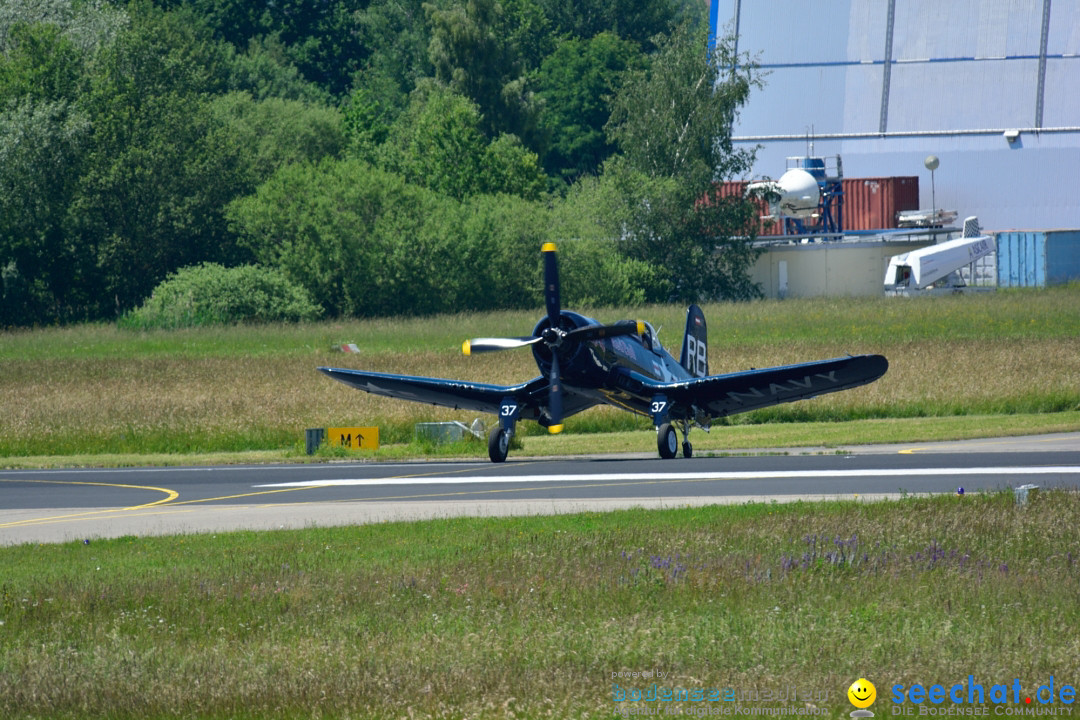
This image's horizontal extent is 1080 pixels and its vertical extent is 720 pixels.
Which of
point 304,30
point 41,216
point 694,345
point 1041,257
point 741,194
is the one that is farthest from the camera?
point 304,30

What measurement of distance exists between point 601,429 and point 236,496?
13940 millimetres

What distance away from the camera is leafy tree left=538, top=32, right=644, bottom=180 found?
110m

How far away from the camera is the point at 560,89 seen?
111438 millimetres

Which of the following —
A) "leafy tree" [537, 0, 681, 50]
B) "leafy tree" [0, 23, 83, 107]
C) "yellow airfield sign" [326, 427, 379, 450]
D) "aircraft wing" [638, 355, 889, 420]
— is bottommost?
"yellow airfield sign" [326, 427, 379, 450]

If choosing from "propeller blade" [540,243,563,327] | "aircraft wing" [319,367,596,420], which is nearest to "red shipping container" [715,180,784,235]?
"aircraft wing" [319,367,596,420]

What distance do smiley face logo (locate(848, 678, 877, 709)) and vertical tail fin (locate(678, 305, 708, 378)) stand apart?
67.3 ft

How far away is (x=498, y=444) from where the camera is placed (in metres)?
25.2

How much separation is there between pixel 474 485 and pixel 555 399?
3.05m

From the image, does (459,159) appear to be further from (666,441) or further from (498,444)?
(666,441)

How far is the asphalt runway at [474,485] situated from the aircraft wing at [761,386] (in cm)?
121

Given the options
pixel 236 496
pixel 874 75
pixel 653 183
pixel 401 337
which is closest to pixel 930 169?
pixel 874 75

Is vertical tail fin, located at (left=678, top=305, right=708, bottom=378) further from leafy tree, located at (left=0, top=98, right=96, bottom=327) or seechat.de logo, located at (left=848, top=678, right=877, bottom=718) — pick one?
leafy tree, located at (left=0, top=98, right=96, bottom=327)

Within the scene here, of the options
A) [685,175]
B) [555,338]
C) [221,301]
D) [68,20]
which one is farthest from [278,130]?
[555,338]

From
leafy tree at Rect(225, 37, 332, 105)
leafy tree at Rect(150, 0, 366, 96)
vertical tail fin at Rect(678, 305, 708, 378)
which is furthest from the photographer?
leafy tree at Rect(150, 0, 366, 96)
